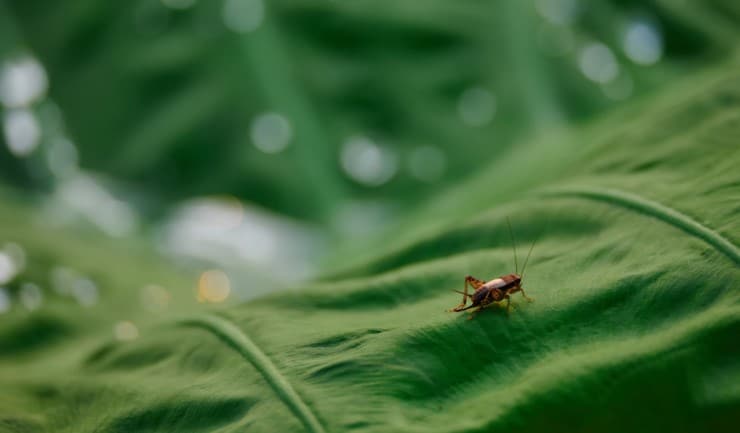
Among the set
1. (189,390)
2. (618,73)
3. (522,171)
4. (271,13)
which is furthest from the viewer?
(271,13)

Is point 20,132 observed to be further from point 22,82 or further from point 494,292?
point 494,292

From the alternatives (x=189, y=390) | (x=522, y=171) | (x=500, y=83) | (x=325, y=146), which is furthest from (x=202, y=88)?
(x=189, y=390)

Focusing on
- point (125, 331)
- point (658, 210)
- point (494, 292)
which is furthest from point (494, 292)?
point (125, 331)

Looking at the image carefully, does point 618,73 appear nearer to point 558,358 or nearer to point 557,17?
point 557,17

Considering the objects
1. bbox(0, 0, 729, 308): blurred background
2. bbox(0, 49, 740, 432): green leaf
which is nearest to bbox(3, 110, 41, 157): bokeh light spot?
bbox(0, 0, 729, 308): blurred background

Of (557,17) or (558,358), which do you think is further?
(557,17)

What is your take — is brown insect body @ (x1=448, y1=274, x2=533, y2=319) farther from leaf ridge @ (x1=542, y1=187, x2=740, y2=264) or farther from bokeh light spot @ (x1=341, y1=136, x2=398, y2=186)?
bokeh light spot @ (x1=341, y1=136, x2=398, y2=186)
